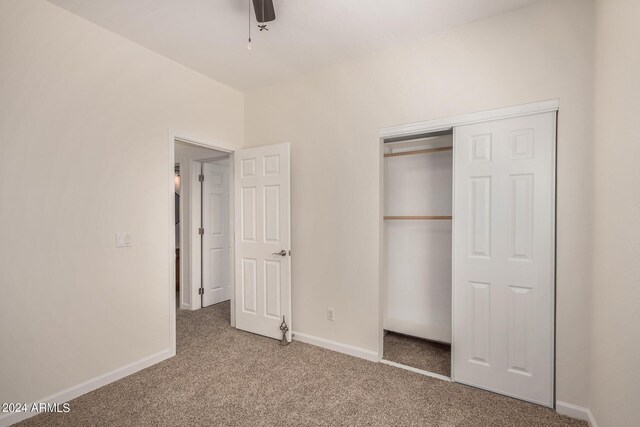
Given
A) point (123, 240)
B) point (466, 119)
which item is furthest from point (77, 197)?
point (466, 119)

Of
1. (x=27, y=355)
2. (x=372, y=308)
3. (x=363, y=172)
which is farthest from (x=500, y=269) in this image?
(x=27, y=355)

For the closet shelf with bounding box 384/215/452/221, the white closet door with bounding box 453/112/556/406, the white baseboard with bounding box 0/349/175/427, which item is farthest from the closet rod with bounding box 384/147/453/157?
the white baseboard with bounding box 0/349/175/427

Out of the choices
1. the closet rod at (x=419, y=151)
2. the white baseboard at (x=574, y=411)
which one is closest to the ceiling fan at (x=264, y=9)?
the closet rod at (x=419, y=151)

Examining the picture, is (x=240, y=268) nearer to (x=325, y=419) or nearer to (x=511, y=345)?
(x=325, y=419)

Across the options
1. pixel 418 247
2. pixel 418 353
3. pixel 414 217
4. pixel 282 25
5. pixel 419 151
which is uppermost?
pixel 282 25

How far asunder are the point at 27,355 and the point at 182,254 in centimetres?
245

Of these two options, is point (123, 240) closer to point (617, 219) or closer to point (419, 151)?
point (419, 151)

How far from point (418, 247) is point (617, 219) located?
1687 mm

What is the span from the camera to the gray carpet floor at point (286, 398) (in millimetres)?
1940

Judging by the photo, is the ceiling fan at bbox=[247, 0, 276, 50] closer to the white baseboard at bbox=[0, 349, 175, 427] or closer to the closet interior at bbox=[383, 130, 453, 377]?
the closet interior at bbox=[383, 130, 453, 377]

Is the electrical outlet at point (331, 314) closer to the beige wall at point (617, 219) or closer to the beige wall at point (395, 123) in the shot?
the beige wall at point (395, 123)

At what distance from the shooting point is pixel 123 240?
8.21ft

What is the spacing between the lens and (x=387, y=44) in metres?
2.62

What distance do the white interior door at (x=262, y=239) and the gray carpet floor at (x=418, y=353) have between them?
1.06 meters
